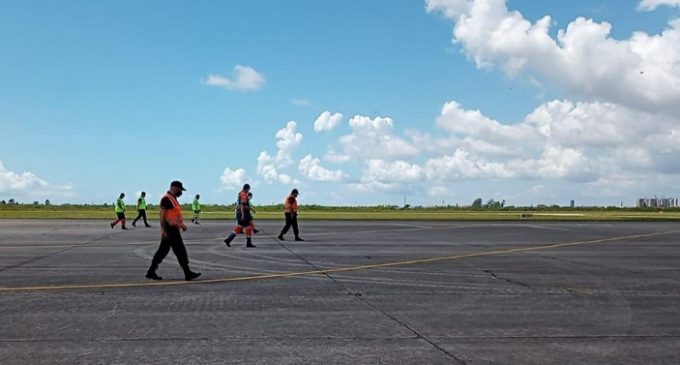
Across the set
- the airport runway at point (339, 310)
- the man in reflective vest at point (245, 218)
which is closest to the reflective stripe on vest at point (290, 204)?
the man in reflective vest at point (245, 218)

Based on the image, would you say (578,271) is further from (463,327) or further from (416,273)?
(463,327)

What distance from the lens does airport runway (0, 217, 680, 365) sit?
19.9ft

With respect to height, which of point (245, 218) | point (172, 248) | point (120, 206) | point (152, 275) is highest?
point (120, 206)

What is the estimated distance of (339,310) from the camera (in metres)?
8.27

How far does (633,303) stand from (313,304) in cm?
465

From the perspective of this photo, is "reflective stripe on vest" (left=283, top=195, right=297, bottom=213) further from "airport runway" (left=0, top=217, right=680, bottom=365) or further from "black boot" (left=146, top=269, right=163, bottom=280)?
"black boot" (left=146, top=269, right=163, bottom=280)

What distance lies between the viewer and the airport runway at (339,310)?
239 inches

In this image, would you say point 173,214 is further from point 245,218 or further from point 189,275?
point 245,218

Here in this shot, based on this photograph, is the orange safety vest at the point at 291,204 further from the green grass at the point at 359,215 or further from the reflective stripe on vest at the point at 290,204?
the green grass at the point at 359,215

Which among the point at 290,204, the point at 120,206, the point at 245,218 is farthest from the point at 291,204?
the point at 120,206

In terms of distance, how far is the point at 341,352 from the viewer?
6.04m

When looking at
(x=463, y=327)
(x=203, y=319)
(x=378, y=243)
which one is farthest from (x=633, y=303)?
(x=378, y=243)

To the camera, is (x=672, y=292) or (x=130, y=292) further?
(x=672, y=292)

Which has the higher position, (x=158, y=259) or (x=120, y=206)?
(x=120, y=206)
